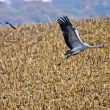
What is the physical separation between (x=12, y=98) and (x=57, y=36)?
467 centimetres

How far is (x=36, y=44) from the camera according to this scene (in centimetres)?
1376

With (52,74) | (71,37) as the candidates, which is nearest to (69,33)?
(71,37)

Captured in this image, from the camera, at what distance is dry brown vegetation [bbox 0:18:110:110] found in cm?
933

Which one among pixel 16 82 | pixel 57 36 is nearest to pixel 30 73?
pixel 16 82

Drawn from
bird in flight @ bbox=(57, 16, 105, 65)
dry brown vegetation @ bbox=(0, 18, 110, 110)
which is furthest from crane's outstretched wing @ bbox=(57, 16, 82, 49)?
dry brown vegetation @ bbox=(0, 18, 110, 110)

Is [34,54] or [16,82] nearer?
[16,82]

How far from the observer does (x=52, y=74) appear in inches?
424

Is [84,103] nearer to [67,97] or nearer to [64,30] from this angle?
[67,97]

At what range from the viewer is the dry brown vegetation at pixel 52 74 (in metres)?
9.33

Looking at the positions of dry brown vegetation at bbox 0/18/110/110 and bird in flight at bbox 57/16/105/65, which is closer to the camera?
dry brown vegetation at bbox 0/18/110/110

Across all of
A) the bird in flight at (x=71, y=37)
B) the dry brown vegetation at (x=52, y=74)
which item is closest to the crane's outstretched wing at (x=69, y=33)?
the bird in flight at (x=71, y=37)

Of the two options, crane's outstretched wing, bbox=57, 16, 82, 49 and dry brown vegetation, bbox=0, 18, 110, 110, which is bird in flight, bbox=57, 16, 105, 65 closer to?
crane's outstretched wing, bbox=57, 16, 82, 49

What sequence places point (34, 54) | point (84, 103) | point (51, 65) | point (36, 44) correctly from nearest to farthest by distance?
point (84, 103) < point (51, 65) < point (34, 54) < point (36, 44)

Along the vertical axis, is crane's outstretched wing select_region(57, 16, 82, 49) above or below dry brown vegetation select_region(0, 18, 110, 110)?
above
